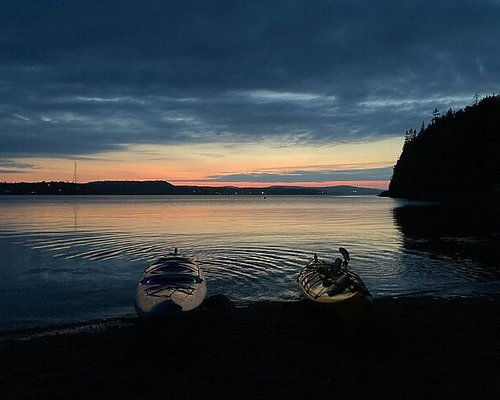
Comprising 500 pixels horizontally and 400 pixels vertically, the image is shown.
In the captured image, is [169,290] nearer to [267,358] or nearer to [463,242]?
[267,358]

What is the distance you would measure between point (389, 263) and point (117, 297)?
17.6 meters

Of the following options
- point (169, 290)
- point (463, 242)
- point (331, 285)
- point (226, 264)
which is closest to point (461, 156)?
point (463, 242)

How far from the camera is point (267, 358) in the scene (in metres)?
12.3

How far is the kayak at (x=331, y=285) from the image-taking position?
1448 centimetres

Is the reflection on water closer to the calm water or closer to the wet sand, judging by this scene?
the calm water

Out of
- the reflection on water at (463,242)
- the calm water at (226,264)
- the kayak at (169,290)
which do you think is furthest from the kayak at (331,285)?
the reflection on water at (463,242)

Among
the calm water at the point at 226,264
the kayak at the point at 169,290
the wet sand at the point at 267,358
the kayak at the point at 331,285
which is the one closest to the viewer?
the wet sand at the point at 267,358

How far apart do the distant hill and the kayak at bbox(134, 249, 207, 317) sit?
389 feet

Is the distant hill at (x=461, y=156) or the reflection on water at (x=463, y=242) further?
the distant hill at (x=461, y=156)

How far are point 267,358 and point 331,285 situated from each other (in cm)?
474

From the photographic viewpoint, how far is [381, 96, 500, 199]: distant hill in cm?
13325

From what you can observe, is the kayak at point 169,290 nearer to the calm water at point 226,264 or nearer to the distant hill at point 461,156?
the calm water at point 226,264

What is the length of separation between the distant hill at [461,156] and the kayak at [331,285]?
114719 mm

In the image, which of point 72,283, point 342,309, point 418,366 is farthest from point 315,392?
point 72,283
